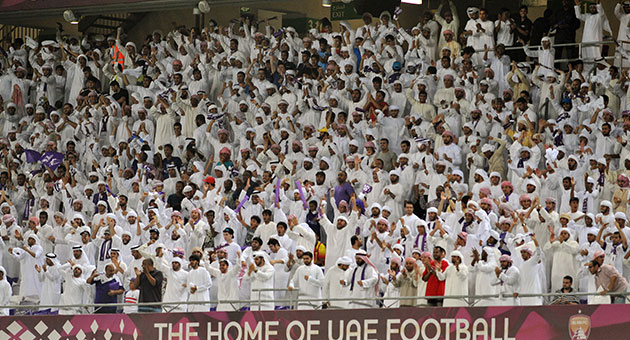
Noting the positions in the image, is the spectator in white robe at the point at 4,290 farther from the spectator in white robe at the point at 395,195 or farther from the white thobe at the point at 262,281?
the spectator in white robe at the point at 395,195

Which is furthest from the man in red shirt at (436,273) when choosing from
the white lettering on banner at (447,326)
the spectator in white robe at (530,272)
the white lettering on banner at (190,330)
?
the white lettering on banner at (190,330)

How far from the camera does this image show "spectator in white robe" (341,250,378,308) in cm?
1873

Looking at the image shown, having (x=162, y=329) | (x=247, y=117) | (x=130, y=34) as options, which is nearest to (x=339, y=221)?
(x=162, y=329)

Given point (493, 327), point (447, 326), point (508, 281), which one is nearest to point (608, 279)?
point (508, 281)

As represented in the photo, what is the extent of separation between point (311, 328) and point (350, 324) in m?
0.57

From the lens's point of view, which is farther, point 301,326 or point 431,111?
point 431,111

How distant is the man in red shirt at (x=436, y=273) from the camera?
18.4 m

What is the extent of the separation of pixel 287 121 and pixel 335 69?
140 centimetres

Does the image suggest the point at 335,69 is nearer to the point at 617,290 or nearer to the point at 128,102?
the point at 128,102

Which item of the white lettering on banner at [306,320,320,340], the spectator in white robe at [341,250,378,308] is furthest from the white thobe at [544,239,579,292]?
the white lettering on banner at [306,320,320,340]

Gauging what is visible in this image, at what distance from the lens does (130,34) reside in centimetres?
3275

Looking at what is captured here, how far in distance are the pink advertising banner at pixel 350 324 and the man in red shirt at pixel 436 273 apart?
4.76 ft

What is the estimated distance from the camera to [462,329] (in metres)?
16.7

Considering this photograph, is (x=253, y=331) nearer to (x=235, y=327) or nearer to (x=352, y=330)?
(x=235, y=327)
